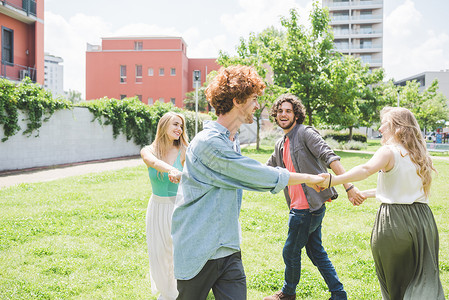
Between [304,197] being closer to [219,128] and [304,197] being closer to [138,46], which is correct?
[219,128]

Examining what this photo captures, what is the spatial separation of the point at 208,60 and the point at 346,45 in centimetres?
4030

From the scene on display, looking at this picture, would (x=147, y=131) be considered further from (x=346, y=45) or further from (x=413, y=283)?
(x=346, y=45)

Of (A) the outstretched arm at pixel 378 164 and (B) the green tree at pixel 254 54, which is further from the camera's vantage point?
(B) the green tree at pixel 254 54

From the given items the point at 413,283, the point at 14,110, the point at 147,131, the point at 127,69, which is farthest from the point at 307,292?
the point at 127,69

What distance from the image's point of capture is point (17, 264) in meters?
4.80

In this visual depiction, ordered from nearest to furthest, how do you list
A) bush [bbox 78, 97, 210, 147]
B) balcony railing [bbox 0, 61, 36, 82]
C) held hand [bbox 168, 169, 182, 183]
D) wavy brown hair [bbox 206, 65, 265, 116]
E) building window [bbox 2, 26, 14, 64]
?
wavy brown hair [bbox 206, 65, 265, 116] < held hand [bbox 168, 169, 182, 183] < balcony railing [bbox 0, 61, 36, 82] < bush [bbox 78, 97, 210, 147] < building window [bbox 2, 26, 14, 64]

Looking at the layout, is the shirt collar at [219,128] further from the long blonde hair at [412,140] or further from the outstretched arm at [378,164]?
the long blonde hair at [412,140]

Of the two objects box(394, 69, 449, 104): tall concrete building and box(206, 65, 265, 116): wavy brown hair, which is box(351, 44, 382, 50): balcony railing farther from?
box(206, 65, 265, 116): wavy brown hair

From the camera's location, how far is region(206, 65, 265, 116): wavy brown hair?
2264 millimetres

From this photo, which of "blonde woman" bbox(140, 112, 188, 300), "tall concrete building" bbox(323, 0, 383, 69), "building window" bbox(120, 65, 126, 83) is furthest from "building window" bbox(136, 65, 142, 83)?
"tall concrete building" bbox(323, 0, 383, 69)

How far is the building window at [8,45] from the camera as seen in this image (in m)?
20.1

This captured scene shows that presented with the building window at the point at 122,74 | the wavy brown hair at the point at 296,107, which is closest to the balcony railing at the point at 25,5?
the wavy brown hair at the point at 296,107

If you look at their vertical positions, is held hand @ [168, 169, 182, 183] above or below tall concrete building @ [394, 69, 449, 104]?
below

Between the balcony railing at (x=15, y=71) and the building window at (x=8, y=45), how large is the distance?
30 cm
